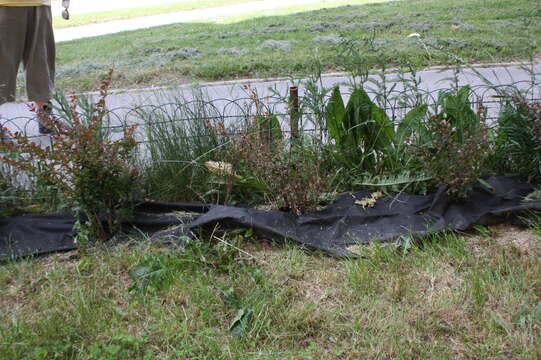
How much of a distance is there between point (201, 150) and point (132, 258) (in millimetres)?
982

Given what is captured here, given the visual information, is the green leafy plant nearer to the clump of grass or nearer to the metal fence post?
the metal fence post

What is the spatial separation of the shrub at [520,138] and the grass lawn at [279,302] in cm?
47

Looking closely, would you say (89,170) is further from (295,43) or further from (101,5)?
(101,5)

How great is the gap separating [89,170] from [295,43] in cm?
674

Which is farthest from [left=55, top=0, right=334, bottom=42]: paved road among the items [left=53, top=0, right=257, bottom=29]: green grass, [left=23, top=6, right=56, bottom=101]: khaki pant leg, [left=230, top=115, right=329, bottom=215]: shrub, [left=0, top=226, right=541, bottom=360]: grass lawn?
[left=0, top=226, right=541, bottom=360]: grass lawn

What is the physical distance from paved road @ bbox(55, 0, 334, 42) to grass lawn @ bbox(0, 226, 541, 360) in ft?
37.1

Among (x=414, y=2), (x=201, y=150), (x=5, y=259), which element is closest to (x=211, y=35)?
(x=414, y=2)

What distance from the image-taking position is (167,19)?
15398 millimetres

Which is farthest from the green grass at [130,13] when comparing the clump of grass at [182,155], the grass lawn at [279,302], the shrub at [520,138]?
the shrub at [520,138]

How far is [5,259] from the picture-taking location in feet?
10.2

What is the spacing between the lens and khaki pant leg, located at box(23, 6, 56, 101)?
5.07 m

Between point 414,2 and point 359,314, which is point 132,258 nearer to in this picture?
point 359,314

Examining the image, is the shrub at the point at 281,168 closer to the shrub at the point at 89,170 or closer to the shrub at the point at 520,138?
the shrub at the point at 89,170

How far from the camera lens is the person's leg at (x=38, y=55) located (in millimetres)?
5074
